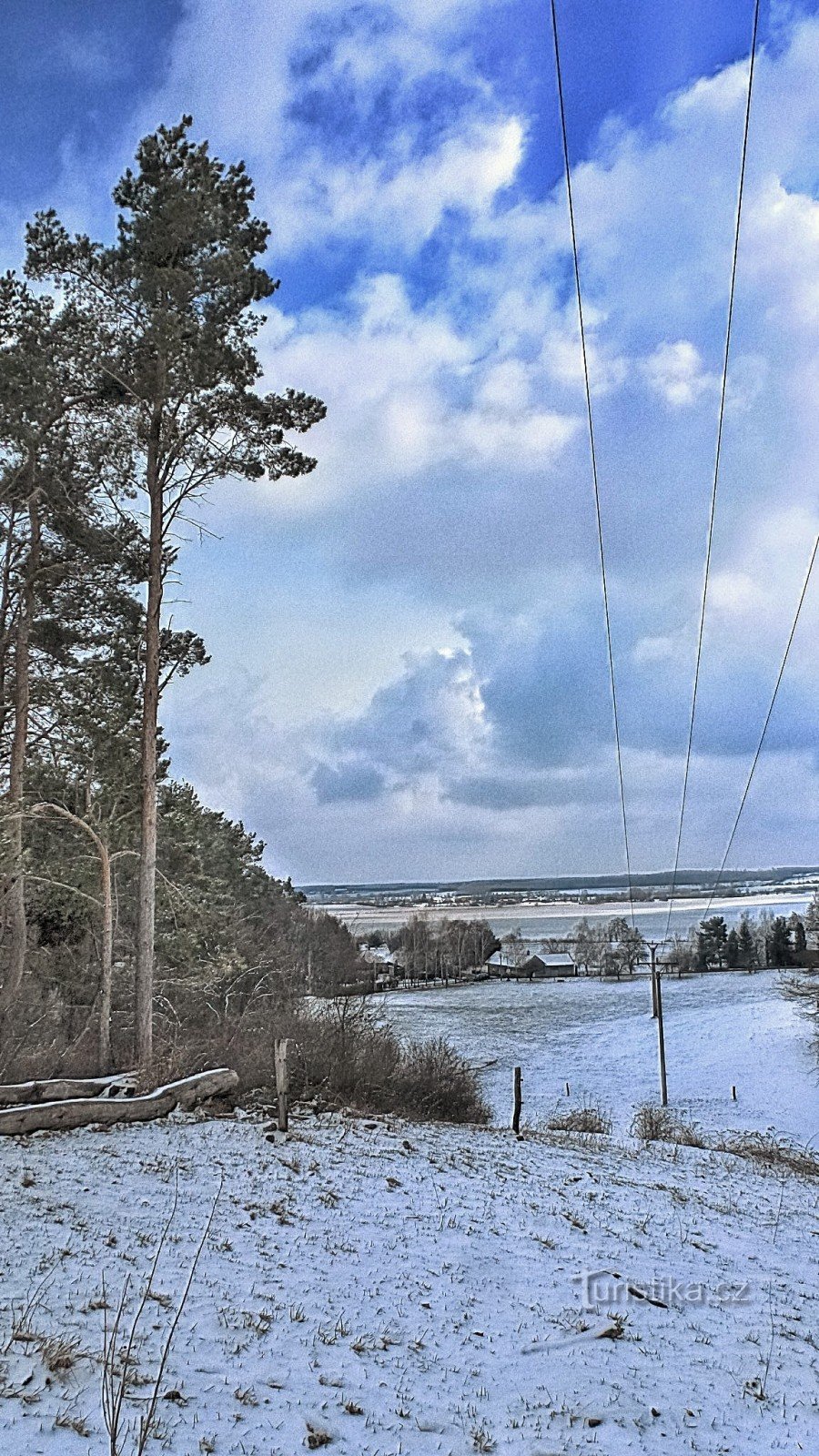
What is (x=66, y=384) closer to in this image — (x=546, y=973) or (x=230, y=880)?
(x=230, y=880)

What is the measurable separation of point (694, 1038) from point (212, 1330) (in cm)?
4556

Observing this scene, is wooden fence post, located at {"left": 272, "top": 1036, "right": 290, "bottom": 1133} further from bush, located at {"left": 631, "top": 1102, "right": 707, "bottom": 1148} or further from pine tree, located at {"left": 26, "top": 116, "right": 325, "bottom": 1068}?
bush, located at {"left": 631, "top": 1102, "right": 707, "bottom": 1148}

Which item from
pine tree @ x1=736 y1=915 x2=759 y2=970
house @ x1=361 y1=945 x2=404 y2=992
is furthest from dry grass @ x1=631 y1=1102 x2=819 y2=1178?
pine tree @ x1=736 y1=915 x2=759 y2=970

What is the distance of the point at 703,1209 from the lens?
1074 centimetres

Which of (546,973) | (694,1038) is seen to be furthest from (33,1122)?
(546,973)

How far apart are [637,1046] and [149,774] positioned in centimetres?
3789

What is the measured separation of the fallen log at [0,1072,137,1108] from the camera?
10.9 m

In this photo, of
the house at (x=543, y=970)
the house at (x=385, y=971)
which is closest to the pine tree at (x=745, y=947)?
the house at (x=543, y=970)

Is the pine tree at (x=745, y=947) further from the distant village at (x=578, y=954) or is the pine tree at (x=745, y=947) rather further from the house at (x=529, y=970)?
the house at (x=529, y=970)

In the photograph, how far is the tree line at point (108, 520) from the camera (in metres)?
Answer: 14.2

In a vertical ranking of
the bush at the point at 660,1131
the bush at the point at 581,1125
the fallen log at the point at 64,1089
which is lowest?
the bush at the point at 660,1131

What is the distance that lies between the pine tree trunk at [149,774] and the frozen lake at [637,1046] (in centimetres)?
1294

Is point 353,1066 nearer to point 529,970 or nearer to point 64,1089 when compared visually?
point 64,1089

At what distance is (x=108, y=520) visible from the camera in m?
16.0
